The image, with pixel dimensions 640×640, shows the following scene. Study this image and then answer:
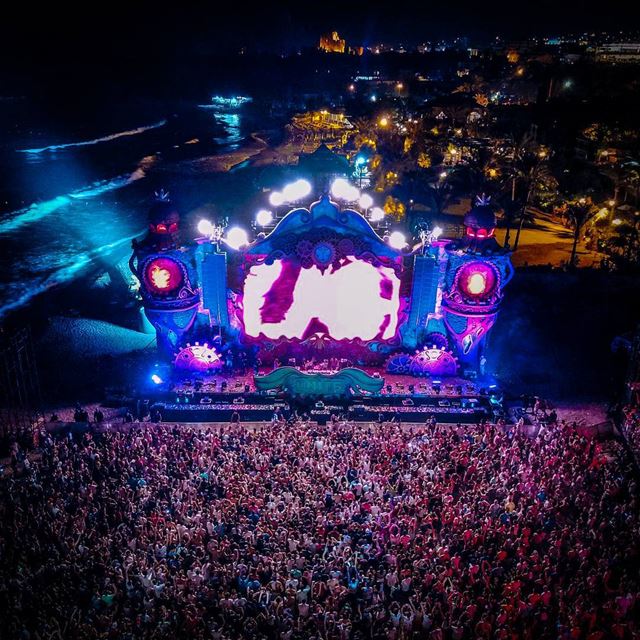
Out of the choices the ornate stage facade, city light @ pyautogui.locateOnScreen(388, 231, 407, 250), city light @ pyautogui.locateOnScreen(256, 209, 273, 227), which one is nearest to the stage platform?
the ornate stage facade

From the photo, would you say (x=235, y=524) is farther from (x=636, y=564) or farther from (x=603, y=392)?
(x=603, y=392)

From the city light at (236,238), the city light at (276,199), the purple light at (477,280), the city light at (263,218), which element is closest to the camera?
the purple light at (477,280)

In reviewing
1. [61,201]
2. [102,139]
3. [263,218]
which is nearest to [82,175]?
[61,201]

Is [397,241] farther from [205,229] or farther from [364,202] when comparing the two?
[205,229]

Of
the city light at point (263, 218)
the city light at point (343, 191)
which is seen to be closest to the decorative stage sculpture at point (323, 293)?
the city light at point (263, 218)

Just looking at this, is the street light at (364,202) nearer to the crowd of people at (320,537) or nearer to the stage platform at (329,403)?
the stage platform at (329,403)

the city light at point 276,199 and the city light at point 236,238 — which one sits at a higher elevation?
the city light at point 276,199
